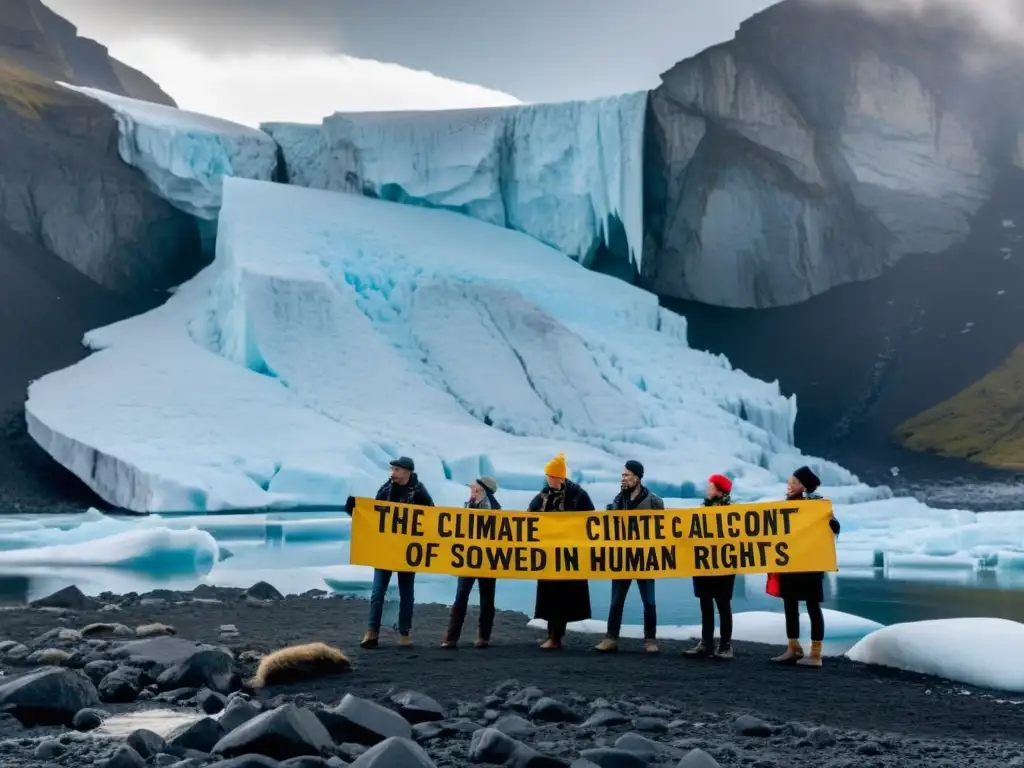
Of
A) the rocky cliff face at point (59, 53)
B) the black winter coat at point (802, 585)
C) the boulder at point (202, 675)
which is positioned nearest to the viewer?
the boulder at point (202, 675)

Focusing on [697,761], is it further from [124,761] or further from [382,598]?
[382,598]

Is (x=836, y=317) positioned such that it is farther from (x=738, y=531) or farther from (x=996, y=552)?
(x=738, y=531)

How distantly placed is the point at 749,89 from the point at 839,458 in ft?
44.2

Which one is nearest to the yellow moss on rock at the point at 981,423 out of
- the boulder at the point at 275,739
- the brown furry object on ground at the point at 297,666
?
the brown furry object on ground at the point at 297,666

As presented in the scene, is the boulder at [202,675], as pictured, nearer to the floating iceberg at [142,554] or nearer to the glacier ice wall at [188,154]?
the floating iceberg at [142,554]

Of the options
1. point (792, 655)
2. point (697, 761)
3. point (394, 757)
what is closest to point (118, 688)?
point (394, 757)

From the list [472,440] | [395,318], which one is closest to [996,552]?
[472,440]

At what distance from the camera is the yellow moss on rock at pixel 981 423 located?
120ft

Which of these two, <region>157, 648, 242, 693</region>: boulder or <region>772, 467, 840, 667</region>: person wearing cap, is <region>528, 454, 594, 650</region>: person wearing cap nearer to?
<region>772, 467, 840, 667</region>: person wearing cap

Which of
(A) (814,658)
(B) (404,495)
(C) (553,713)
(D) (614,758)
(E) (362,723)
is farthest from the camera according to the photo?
(B) (404,495)

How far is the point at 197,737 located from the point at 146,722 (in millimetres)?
902

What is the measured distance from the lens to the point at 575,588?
27.5 feet

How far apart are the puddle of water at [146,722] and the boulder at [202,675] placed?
58 cm

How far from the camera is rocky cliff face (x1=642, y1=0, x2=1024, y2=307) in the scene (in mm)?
40812
